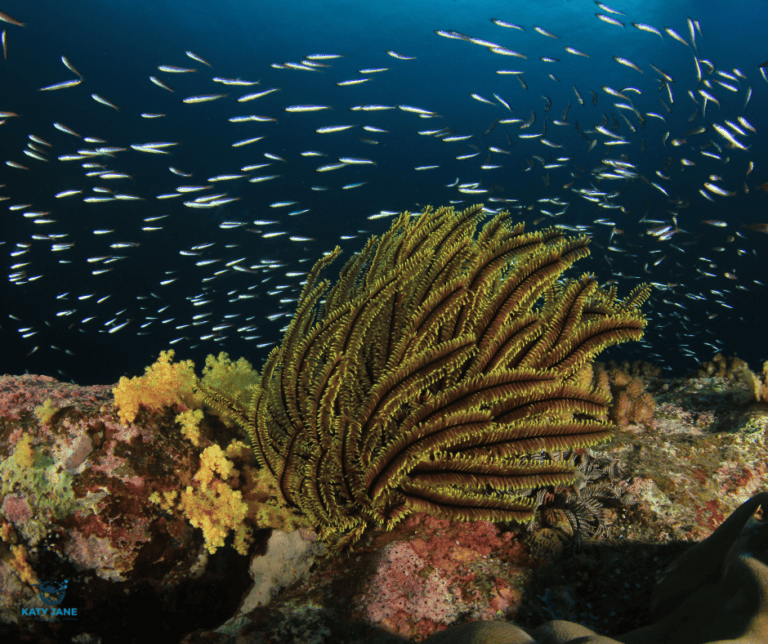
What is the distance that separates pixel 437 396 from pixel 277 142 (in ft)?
188

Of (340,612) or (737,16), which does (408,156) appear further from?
(340,612)

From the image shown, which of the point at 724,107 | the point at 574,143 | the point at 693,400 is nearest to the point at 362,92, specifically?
the point at 574,143

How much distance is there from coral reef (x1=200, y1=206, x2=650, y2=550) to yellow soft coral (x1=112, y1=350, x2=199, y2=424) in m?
0.20

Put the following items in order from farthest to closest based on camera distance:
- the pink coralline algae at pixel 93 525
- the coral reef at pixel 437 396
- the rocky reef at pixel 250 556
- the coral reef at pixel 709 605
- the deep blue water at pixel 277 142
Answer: the deep blue water at pixel 277 142
the pink coralline algae at pixel 93 525
the rocky reef at pixel 250 556
the coral reef at pixel 437 396
the coral reef at pixel 709 605

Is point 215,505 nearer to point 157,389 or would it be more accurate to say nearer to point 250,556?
point 250,556

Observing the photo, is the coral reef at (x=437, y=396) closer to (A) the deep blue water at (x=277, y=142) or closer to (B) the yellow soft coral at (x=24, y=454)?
(B) the yellow soft coral at (x=24, y=454)

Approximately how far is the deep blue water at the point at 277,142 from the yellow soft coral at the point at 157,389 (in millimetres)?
21982

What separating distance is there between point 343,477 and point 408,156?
5977 cm

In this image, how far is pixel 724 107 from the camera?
50.0 m

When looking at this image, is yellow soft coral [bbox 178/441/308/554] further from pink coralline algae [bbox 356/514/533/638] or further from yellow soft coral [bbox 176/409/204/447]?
pink coralline algae [bbox 356/514/533/638]

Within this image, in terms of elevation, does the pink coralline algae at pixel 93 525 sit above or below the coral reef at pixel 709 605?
below

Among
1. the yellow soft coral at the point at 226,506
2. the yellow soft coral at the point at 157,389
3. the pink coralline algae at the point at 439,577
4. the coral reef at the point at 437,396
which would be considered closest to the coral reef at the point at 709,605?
the pink coralline algae at the point at 439,577

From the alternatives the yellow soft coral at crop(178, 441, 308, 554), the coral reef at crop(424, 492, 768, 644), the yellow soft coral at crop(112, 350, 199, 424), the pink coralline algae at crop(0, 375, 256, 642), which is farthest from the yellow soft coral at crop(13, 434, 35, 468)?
the coral reef at crop(424, 492, 768, 644)

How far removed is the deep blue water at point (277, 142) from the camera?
1237 inches
